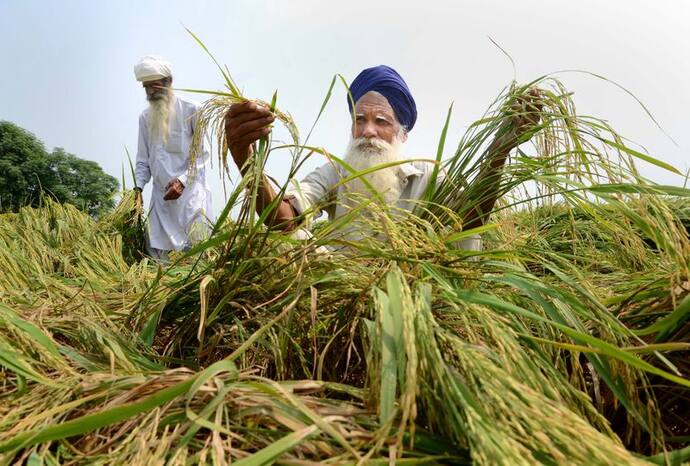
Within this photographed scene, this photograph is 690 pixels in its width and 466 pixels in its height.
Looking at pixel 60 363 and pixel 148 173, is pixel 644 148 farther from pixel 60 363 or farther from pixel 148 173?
pixel 148 173

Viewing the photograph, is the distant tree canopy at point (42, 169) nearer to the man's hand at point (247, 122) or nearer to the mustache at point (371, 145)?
the mustache at point (371, 145)

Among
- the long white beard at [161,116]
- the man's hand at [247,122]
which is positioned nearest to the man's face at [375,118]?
the man's hand at [247,122]

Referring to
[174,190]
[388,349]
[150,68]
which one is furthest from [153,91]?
[388,349]

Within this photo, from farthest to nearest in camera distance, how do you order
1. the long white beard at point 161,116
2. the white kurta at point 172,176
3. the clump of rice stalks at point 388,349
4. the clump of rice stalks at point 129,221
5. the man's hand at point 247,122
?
the long white beard at point 161,116 < the white kurta at point 172,176 < the clump of rice stalks at point 129,221 < the man's hand at point 247,122 < the clump of rice stalks at point 388,349

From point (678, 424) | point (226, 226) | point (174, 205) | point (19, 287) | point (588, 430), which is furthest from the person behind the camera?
point (174, 205)

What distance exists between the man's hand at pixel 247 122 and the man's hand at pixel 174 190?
3754mm

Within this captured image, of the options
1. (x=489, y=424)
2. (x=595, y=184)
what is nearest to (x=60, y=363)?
(x=489, y=424)

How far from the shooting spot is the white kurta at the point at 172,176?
545cm

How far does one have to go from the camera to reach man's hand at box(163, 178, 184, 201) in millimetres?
5055

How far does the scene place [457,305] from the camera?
3.17 feet

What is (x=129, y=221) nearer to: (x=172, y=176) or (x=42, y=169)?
(x=172, y=176)

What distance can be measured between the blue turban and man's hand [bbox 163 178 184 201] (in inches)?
87.1

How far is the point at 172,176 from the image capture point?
5.62 meters

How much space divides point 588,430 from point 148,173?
5.57m
